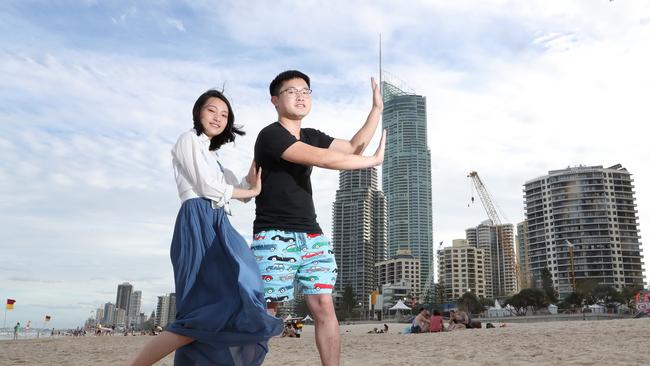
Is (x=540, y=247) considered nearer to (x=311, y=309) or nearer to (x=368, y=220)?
(x=368, y=220)

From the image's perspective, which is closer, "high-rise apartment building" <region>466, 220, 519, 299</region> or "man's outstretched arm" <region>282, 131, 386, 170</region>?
"man's outstretched arm" <region>282, 131, 386, 170</region>

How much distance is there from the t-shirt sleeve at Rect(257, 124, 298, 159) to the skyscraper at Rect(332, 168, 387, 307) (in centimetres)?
16826

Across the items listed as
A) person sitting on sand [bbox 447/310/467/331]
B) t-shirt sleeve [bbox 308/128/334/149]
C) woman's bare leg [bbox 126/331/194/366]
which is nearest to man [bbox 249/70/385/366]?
t-shirt sleeve [bbox 308/128/334/149]

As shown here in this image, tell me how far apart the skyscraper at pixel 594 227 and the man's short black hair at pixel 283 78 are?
149 meters

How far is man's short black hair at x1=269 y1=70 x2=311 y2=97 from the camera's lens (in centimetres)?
385

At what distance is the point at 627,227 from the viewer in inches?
5556

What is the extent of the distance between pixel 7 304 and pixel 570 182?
14071 cm

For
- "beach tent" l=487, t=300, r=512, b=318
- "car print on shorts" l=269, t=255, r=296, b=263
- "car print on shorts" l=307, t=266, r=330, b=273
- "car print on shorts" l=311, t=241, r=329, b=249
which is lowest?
"beach tent" l=487, t=300, r=512, b=318

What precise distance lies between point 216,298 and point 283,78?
5.58 feet

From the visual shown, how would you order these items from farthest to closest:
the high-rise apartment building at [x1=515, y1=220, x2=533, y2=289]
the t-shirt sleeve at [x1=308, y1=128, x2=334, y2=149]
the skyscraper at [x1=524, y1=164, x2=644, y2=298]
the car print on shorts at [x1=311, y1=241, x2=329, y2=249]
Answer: the high-rise apartment building at [x1=515, y1=220, x2=533, y2=289] < the skyscraper at [x1=524, y1=164, x2=644, y2=298] < the t-shirt sleeve at [x1=308, y1=128, x2=334, y2=149] < the car print on shorts at [x1=311, y1=241, x2=329, y2=249]

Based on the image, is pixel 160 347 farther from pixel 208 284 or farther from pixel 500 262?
pixel 500 262

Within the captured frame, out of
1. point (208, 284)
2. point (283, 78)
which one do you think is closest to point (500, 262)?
point (283, 78)

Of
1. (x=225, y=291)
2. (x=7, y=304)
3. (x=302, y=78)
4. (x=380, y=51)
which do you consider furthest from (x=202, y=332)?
(x=7, y=304)

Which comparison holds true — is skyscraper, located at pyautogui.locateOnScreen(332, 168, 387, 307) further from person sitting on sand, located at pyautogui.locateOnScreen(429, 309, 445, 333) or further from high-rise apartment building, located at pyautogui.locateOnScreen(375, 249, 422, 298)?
Result: person sitting on sand, located at pyautogui.locateOnScreen(429, 309, 445, 333)
